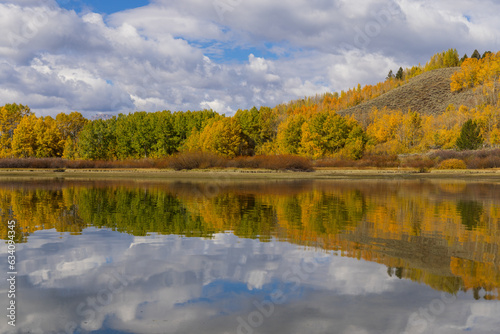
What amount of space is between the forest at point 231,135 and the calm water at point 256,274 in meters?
63.1

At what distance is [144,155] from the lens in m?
110

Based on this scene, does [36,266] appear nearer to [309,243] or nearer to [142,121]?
[309,243]

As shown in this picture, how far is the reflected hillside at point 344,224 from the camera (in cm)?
1110

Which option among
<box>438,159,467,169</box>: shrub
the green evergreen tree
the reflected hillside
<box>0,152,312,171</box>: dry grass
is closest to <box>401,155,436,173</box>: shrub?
<box>438,159,467,169</box>: shrub

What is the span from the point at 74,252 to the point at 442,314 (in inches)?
397

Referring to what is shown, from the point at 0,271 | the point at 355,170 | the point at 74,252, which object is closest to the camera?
the point at 0,271

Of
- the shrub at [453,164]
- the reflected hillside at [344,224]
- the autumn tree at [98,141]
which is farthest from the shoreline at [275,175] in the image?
the autumn tree at [98,141]

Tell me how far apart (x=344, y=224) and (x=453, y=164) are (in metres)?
61.7

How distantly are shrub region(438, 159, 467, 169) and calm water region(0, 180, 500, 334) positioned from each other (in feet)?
186

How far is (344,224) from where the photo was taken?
58.0ft

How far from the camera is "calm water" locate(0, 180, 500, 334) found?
7.59 metres

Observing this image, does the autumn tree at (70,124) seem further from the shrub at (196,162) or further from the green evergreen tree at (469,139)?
the green evergreen tree at (469,139)

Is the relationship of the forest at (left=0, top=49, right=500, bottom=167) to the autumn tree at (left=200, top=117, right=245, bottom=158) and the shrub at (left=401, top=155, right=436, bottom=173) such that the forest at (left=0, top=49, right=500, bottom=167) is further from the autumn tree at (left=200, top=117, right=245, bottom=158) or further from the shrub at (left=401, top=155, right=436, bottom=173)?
the shrub at (left=401, top=155, right=436, bottom=173)

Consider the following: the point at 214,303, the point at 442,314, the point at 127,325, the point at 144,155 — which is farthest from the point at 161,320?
the point at 144,155
